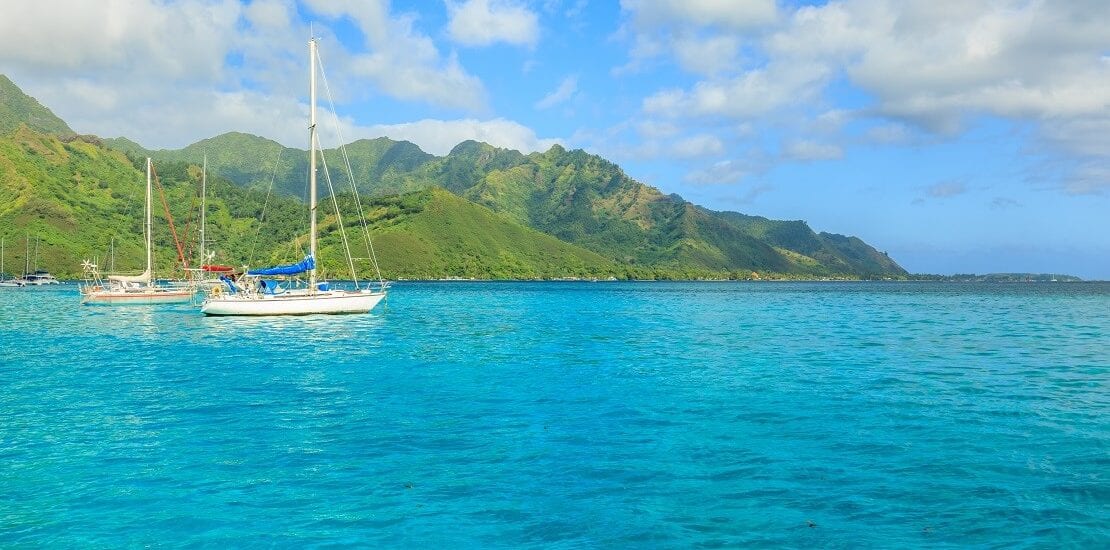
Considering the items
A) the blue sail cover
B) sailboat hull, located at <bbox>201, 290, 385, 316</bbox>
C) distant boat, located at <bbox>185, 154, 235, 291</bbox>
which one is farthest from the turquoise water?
distant boat, located at <bbox>185, 154, 235, 291</bbox>

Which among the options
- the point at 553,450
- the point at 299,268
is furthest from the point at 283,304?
the point at 553,450

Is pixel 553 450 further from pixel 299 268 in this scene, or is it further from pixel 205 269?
pixel 205 269

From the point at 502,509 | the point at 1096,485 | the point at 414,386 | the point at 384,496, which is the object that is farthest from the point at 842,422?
the point at 414,386

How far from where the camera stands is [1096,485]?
44.7ft

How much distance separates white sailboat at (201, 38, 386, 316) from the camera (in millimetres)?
57250

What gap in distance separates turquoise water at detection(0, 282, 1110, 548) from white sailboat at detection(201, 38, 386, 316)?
2106 cm

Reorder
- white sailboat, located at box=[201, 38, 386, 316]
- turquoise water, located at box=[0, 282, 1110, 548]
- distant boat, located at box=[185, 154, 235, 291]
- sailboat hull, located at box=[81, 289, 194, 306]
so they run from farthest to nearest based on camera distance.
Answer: sailboat hull, located at box=[81, 289, 194, 306] < distant boat, located at box=[185, 154, 235, 291] < white sailboat, located at box=[201, 38, 386, 316] < turquoise water, located at box=[0, 282, 1110, 548]

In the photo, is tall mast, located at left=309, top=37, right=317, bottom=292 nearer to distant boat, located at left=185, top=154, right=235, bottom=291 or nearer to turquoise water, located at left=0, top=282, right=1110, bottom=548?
distant boat, located at left=185, top=154, right=235, bottom=291

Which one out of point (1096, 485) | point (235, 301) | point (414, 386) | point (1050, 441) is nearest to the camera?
point (1096, 485)

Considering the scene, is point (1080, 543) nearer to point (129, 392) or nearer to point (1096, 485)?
point (1096, 485)

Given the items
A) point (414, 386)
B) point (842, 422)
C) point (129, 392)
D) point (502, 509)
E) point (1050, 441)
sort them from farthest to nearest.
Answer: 1. point (414, 386)
2. point (129, 392)
3. point (842, 422)
4. point (1050, 441)
5. point (502, 509)

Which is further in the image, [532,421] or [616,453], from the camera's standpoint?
[532,421]

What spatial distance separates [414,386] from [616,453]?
11.8 metres

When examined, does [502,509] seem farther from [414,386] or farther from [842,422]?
[414,386]
